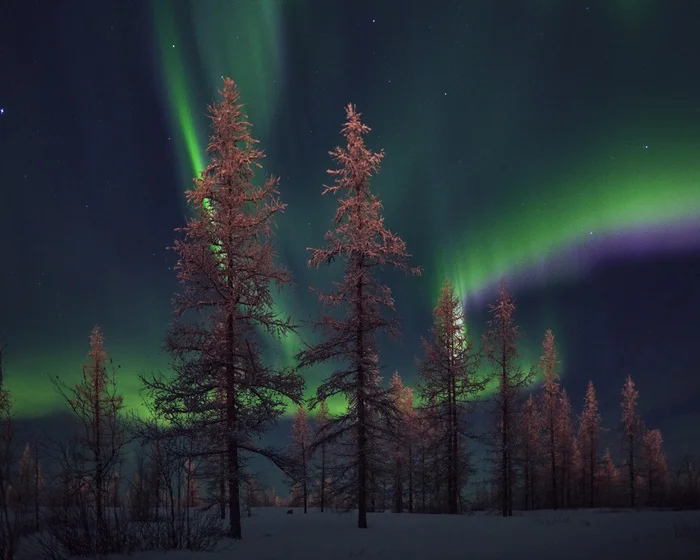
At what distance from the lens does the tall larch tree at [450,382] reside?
25797 mm

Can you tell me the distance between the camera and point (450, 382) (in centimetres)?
2641

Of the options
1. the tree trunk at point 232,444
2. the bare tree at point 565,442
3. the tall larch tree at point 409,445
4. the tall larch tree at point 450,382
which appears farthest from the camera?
the bare tree at point 565,442

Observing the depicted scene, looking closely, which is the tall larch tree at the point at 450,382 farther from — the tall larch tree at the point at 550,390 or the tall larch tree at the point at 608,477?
the tall larch tree at the point at 608,477

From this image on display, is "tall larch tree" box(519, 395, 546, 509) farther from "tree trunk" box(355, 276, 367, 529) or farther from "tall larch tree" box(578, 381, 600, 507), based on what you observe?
"tree trunk" box(355, 276, 367, 529)

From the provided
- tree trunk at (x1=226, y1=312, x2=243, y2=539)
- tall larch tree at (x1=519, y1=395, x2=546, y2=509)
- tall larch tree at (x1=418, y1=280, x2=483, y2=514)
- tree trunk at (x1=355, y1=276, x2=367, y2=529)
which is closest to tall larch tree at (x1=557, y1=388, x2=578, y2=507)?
tall larch tree at (x1=519, y1=395, x2=546, y2=509)

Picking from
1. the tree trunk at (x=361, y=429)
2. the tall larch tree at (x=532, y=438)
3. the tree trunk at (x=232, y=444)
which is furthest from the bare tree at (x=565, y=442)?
the tree trunk at (x=232, y=444)

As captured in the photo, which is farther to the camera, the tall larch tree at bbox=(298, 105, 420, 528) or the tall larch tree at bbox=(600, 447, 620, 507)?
the tall larch tree at bbox=(600, 447, 620, 507)

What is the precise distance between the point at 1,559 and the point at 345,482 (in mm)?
13829

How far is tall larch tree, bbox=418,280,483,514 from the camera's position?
25797mm

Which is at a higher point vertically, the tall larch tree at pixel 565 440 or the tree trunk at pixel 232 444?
the tree trunk at pixel 232 444

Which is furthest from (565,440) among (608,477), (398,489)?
(608,477)

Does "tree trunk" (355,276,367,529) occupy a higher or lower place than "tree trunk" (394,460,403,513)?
higher

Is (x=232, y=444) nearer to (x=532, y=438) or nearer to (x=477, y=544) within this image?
(x=477, y=544)

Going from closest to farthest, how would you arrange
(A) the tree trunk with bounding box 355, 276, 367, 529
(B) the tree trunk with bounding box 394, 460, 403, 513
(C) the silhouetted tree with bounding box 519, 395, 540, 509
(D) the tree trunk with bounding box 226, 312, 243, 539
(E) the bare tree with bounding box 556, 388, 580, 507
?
(D) the tree trunk with bounding box 226, 312, 243, 539 → (A) the tree trunk with bounding box 355, 276, 367, 529 → (C) the silhouetted tree with bounding box 519, 395, 540, 509 → (B) the tree trunk with bounding box 394, 460, 403, 513 → (E) the bare tree with bounding box 556, 388, 580, 507
